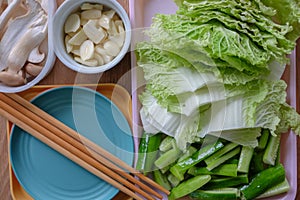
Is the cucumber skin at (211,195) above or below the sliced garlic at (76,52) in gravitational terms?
below

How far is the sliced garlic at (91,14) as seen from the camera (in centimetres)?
109

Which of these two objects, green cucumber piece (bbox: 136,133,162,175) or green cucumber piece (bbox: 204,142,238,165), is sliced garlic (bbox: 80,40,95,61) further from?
green cucumber piece (bbox: 204,142,238,165)

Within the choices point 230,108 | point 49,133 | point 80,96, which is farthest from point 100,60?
point 230,108

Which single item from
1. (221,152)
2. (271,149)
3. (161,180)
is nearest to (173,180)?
(161,180)

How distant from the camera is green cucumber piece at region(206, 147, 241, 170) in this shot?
1047 millimetres

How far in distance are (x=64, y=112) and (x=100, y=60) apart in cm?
16

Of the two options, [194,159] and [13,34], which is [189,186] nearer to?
[194,159]

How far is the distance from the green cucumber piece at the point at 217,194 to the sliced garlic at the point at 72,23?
1.54 feet

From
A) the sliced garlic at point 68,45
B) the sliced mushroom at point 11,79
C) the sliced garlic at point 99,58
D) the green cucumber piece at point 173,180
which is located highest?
the sliced garlic at point 68,45

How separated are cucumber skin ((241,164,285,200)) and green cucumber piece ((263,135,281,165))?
0.07 feet

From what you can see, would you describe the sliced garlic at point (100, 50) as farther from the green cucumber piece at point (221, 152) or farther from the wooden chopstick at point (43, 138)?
the green cucumber piece at point (221, 152)

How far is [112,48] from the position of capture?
107 centimetres

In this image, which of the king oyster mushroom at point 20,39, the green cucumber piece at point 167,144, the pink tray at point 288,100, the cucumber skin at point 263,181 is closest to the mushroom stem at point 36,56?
the king oyster mushroom at point 20,39

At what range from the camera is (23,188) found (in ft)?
3.73
